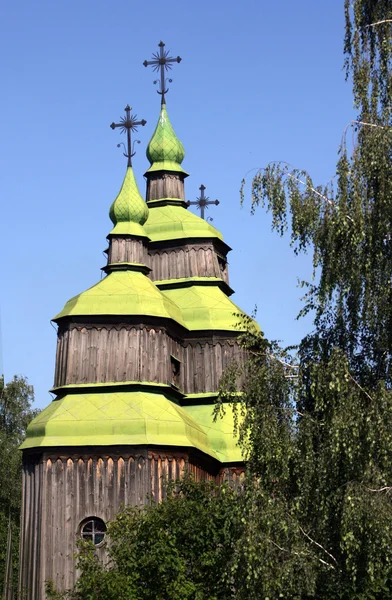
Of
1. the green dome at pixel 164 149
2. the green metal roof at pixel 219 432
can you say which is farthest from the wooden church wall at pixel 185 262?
the green metal roof at pixel 219 432

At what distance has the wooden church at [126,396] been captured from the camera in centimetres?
2820

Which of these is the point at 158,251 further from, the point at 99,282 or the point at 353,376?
the point at 353,376

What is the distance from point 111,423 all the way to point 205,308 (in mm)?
7675

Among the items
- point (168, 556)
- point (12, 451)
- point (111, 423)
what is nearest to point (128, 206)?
point (111, 423)

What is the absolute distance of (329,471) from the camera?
17.4 metres

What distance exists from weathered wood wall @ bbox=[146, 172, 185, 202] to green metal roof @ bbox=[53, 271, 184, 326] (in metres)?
9.06

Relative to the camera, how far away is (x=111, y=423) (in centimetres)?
2872

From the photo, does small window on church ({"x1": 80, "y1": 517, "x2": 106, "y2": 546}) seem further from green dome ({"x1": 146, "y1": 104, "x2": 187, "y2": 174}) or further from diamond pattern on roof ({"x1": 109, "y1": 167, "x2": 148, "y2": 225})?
green dome ({"x1": 146, "y1": 104, "x2": 187, "y2": 174})

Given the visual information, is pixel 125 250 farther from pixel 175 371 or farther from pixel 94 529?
pixel 94 529

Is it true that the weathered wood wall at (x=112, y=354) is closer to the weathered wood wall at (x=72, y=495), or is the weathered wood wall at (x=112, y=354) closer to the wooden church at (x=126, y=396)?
the wooden church at (x=126, y=396)

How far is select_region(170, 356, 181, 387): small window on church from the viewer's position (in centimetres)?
3281

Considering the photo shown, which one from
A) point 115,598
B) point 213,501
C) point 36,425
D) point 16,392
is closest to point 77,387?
point 36,425

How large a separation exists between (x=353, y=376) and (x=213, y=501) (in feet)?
22.4

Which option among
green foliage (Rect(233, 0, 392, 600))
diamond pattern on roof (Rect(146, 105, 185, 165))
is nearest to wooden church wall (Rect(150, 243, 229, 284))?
diamond pattern on roof (Rect(146, 105, 185, 165))
